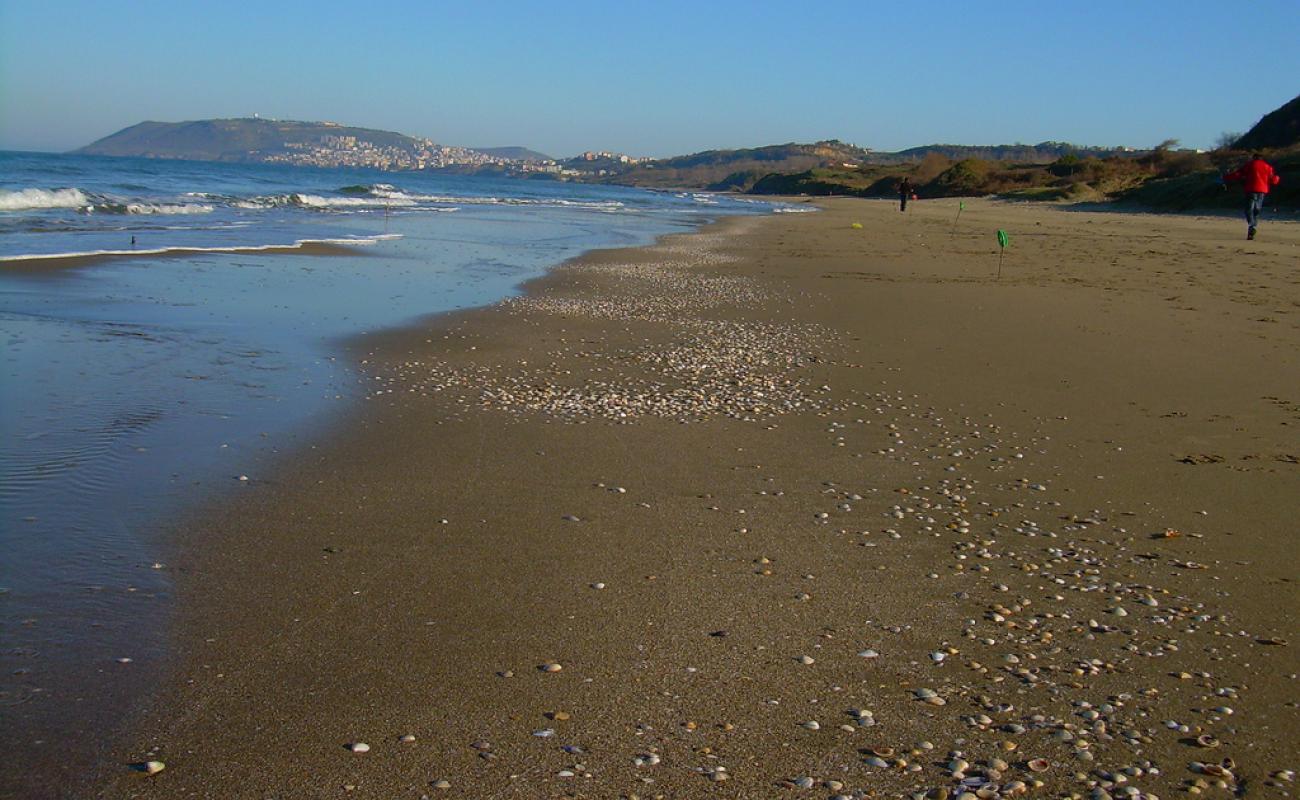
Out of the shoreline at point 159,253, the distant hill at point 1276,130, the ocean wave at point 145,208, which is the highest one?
the distant hill at point 1276,130

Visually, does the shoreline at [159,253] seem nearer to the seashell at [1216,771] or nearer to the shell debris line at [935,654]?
A: the shell debris line at [935,654]

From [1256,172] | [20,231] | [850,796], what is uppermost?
[1256,172]

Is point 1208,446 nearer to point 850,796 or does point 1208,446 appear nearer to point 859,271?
point 850,796

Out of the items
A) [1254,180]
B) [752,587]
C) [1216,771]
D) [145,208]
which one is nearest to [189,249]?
[145,208]

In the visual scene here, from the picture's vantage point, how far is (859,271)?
18625mm

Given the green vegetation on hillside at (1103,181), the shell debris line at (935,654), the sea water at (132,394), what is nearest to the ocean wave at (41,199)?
the sea water at (132,394)

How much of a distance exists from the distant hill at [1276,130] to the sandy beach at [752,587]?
2210 inches

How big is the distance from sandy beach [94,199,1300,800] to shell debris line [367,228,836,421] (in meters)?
0.06

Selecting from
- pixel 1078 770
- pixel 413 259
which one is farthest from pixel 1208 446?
pixel 413 259

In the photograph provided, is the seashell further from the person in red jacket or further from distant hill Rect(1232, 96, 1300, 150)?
distant hill Rect(1232, 96, 1300, 150)

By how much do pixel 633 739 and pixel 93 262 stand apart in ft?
51.1

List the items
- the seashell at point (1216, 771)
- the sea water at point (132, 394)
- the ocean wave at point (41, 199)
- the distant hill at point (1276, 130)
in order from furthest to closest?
the distant hill at point (1276, 130)
the ocean wave at point (41, 199)
the sea water at point (132, 394)
the seashell at point (1216, 771)

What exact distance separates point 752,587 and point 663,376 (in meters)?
4.67

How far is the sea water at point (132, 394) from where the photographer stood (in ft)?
12.1
